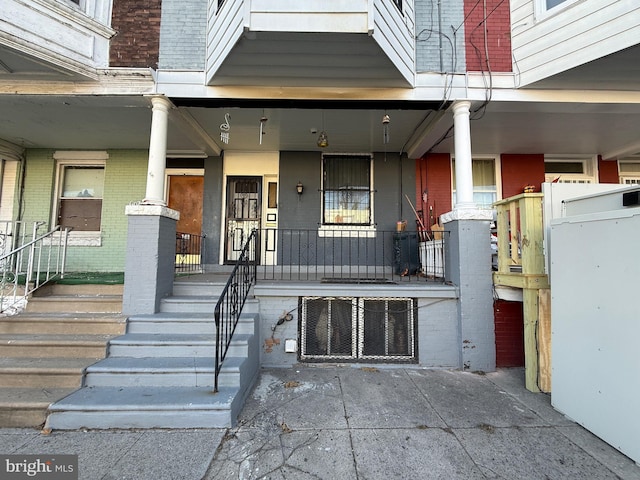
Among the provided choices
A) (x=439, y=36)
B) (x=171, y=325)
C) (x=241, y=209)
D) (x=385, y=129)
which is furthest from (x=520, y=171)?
(x=171, y=325)

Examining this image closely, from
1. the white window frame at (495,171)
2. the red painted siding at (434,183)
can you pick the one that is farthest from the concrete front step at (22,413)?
the white window frame at (495,171)

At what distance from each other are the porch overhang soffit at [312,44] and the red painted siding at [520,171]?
387cm

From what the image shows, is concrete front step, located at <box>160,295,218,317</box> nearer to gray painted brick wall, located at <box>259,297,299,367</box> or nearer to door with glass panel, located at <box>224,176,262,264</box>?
gray painted brick wall, located at <box>259,297,299,367</box>

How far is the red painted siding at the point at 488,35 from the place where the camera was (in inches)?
178

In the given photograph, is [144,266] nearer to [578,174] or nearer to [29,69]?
[29,69]

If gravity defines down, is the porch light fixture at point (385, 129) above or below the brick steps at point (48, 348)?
above

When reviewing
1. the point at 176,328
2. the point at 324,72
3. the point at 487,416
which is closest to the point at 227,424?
the point at 176,328

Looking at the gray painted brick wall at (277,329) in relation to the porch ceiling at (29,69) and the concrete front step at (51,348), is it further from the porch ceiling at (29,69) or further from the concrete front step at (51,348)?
the porch ceiling at (29,69)

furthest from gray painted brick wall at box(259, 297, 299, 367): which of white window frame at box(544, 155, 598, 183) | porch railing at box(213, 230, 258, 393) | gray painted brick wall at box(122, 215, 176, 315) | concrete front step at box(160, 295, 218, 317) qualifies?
white window frame at box(544, 155, 598, 183)

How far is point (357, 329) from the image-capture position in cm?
450

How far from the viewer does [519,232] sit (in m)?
3.98

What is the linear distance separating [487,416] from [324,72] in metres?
4.48

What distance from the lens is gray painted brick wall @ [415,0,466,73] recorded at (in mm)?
4512

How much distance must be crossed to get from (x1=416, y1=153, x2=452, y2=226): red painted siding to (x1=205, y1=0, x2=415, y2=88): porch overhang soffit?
2751 millimetres
